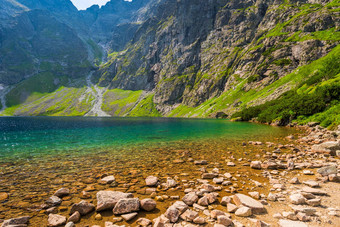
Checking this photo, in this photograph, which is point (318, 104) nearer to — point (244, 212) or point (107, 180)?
point (244, 212)

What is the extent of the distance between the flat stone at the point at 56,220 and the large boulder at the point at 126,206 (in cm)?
216

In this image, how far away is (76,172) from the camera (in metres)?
14.4

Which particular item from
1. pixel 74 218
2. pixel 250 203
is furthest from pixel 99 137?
pixel 250 203

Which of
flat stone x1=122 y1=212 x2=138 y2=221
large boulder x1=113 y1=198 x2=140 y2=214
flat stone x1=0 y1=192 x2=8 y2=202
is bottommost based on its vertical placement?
flat stone x1=0 y1=192 x2=8 y2=202

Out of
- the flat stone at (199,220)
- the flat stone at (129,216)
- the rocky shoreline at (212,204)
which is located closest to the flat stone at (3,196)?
the rocky shoreline at (212,204)

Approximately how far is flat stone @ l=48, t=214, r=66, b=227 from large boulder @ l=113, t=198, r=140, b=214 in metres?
2.16

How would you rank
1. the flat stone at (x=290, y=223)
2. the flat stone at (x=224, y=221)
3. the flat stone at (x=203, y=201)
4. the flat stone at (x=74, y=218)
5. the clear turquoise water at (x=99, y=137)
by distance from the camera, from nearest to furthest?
the flat stone at (x=290, y=223)
the flat stone at (x=224, y=221)
the flat stone at (x=74, y=218)
the flat stone at (x=203, y=201)
the clear turquoise water at (x=99, y=137)

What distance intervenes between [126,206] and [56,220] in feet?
9.76

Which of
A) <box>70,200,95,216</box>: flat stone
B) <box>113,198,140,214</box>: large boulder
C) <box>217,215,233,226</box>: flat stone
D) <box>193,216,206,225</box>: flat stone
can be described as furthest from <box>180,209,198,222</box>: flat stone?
<box>70,200,95,216</box>: flat stone

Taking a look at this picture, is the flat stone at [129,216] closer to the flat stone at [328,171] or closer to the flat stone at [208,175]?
the flat stone at [208,175]

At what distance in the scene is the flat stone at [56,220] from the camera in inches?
280

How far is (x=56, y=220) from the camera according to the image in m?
7.30

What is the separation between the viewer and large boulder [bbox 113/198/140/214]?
795 centimetres

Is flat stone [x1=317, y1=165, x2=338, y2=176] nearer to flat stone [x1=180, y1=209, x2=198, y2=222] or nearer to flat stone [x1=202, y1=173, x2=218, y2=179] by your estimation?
flat stone [x1=202, y1=173, x2=218, y2=179]
